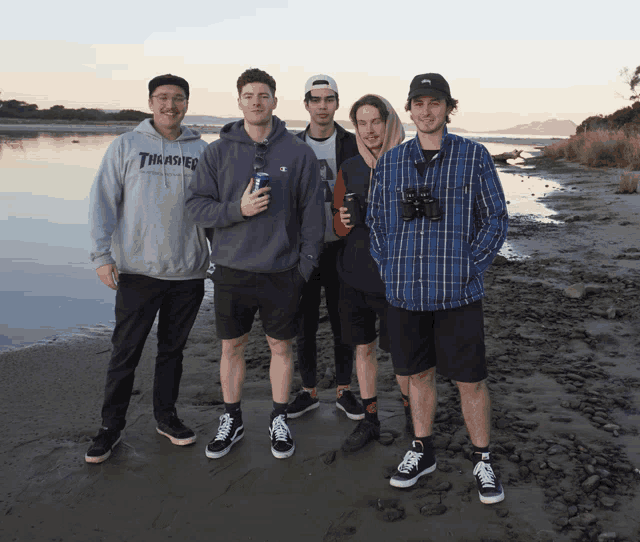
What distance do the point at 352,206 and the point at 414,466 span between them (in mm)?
1523

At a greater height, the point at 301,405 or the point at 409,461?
the point at 409,461

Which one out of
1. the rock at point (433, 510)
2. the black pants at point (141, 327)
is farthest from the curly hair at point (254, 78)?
the rock at point (433, 510)

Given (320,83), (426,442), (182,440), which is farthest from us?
(320,83)

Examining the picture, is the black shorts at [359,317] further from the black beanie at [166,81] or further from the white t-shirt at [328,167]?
the black beanie at [166,81]

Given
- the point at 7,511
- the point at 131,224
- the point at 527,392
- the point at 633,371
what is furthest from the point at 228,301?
the point at 633,371

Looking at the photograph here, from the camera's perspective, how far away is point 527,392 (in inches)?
160

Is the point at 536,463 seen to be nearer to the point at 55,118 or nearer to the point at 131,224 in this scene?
the point at 131,224

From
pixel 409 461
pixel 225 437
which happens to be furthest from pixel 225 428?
pixel 409 461

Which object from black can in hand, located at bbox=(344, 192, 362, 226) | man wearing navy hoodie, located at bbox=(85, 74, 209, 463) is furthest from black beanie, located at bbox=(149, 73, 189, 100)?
black can in hand, located at bbox=(344, 192, 362, 226)

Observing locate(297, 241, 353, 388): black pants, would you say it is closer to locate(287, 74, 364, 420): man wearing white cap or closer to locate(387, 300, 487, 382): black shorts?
locate(287, 74, 364, 420): man wearing white cap

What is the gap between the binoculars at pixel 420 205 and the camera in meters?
2.65

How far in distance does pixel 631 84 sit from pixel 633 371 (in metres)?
38.4

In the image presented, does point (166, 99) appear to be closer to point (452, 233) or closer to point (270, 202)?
point (270, 202)

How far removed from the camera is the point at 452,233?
2.67 meters
